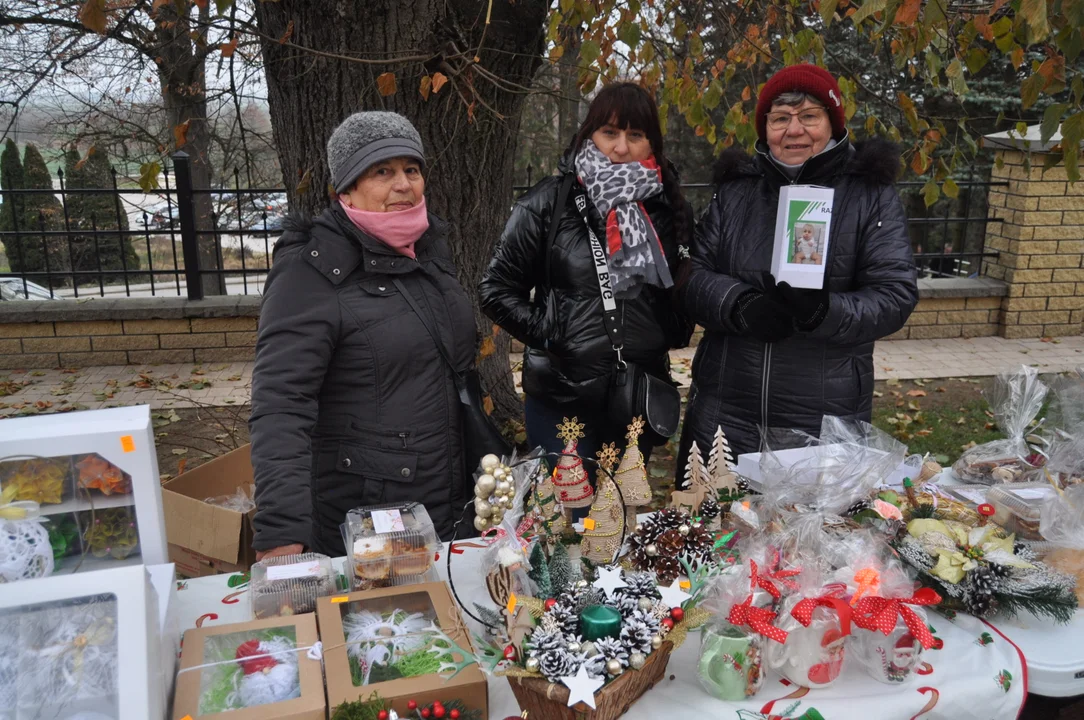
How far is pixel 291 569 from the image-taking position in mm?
1797

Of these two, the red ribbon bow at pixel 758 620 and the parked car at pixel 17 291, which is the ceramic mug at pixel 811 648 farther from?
the parked car at pixel 17 291

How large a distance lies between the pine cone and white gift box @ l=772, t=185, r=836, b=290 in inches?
31.9

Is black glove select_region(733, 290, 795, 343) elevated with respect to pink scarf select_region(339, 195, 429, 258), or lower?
lower

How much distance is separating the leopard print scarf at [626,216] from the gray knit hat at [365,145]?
70 centimetres

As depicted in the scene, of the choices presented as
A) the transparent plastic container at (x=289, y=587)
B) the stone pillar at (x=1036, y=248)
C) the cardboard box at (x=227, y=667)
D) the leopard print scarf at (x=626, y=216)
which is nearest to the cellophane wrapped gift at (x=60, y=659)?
the cardboard box at (x=227, y=667)

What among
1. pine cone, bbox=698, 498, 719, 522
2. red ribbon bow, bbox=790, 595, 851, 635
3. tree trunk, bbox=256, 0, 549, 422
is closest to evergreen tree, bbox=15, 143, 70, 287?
tree trunk, bbox=256, 0, 549, 422

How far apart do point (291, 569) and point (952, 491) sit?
1841 mm

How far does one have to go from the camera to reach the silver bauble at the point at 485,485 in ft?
5.90

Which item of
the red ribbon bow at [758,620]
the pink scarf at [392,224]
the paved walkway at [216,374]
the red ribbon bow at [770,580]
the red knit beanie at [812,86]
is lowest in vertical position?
the paved walkway at [216,374]

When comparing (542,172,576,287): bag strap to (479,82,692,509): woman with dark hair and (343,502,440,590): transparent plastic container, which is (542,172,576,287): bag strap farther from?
(343,502,440,590): transparent plastic container

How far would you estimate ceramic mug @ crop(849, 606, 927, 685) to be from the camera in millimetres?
1596

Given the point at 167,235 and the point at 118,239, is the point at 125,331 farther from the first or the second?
the point at 118,239

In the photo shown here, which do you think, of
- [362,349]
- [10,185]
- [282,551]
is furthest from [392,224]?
[10,185]

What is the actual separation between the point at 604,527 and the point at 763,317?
0.96 meters
